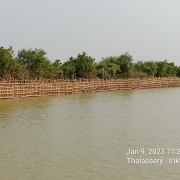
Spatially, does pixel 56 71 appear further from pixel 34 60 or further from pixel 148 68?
pixel 148 68

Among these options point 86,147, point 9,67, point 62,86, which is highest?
point 9,67

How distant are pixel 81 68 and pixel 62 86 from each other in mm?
8149

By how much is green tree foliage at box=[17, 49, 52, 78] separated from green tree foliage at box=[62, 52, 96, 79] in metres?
4.17

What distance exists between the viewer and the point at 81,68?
1368 inches

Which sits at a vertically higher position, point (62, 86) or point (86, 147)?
point (62, 86)

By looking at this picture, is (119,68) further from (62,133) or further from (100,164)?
(100,164)

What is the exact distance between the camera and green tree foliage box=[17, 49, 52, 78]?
30000mm

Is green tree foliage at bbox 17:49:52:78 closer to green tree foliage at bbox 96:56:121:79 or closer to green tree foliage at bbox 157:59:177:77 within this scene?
green tree foliage at bbox 96:56:121:79

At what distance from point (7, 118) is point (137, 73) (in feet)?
105

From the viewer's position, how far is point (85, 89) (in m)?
29.6

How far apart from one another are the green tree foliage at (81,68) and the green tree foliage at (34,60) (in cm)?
417

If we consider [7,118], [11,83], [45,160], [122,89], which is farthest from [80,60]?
[45,160]

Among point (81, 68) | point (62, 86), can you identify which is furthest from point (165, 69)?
point (62, 86)

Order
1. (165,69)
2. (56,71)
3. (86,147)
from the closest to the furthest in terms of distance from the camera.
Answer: (86,147)
(56,71)
(165,69)
